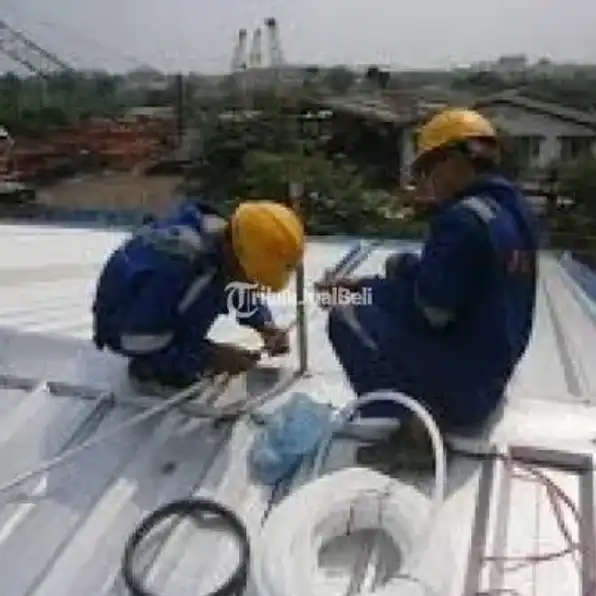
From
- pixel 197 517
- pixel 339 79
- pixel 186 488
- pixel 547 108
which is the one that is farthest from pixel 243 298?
pixel 339 79

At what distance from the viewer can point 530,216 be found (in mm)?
1913

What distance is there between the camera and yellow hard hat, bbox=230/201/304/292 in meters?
2.05

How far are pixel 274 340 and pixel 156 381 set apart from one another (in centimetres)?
46

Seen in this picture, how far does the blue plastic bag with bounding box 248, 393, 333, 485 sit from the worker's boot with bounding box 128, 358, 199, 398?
0.32m

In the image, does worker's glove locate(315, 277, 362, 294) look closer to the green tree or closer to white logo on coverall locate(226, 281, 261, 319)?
white logo on coverall locate(226, 281, 261, 319)

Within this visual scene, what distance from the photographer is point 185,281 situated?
6.97 feet

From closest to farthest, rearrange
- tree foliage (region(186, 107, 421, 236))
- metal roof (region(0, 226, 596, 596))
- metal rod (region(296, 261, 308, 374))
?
1. metal roof (region(0, 226, 596, 596))
2. metal rod (region(296, 261, 308, 374))
3. tree foliage (region(186, 107, 421, 236))

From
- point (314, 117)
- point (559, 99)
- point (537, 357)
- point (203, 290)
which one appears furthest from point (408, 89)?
point (203, 290)

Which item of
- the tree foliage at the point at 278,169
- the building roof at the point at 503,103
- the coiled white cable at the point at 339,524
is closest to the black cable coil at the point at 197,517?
the coiled white cable at the point at 339,524

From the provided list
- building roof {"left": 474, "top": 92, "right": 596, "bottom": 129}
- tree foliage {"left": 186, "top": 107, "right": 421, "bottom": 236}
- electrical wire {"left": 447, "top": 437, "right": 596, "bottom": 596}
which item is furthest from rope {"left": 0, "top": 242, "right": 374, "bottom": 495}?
building roof {"left": 474, "top": 92, "right": 596, "bottom": 129}

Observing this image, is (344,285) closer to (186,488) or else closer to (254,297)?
(254,297)

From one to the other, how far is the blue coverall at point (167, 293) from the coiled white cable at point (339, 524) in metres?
0.69

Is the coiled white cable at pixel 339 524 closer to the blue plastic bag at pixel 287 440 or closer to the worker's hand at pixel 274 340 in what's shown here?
the blue plastic bag at pixel 287 440

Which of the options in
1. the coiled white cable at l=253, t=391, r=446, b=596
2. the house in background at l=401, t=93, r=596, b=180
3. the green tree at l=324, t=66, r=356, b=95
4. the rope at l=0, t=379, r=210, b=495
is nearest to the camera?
Result: the coiled white cable at l=253, t=391, r=446, b=596
